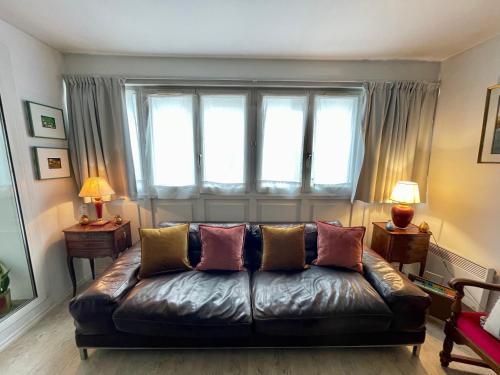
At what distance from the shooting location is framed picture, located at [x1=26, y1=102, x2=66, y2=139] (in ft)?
6.22

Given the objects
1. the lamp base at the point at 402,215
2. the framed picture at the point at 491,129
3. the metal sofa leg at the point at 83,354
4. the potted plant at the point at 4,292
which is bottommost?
the metal sofa leg at the point at 83,354

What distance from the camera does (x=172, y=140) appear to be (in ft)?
7.90

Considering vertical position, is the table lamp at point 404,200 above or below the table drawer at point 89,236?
above

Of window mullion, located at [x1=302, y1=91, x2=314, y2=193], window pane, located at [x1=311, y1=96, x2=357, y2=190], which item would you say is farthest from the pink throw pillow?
window pane, located at [x1=311, y1=96, x2=357, y2=190]

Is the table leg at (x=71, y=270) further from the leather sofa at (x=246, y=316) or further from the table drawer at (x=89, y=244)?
the leather sofa at (x=246, y=316)

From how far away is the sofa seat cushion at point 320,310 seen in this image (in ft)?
4.73

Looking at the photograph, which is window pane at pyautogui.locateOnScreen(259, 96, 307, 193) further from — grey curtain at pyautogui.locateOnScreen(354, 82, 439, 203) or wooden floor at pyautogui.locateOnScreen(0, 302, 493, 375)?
wooden floor at pyautogui.locateOnScreen(0, 302, 493, 375)

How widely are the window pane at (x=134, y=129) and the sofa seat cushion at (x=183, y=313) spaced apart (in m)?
1.42

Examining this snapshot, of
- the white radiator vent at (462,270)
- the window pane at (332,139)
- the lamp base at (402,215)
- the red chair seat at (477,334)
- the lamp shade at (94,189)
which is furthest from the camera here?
the window pane at (332,139)

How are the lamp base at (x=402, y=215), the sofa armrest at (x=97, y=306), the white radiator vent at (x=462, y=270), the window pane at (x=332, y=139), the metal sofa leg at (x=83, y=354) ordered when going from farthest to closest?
the window pane at (x=332, y=139) → the lamp base at (x=402, y=215) → the white radiator vent at (x=462, y=270) → the metal sofa leg at (x=83, y=354) → the sofa armrest at (x=97, y=306)

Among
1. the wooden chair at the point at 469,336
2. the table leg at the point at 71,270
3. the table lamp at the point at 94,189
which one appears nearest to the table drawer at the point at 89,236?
the table leg at the point at 71,270

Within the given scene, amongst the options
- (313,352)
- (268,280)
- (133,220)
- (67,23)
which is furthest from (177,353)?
(67,23)

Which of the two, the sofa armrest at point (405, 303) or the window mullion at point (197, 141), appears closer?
the sofa armrest at point (405, 303)

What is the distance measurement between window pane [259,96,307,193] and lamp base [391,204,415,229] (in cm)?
105
